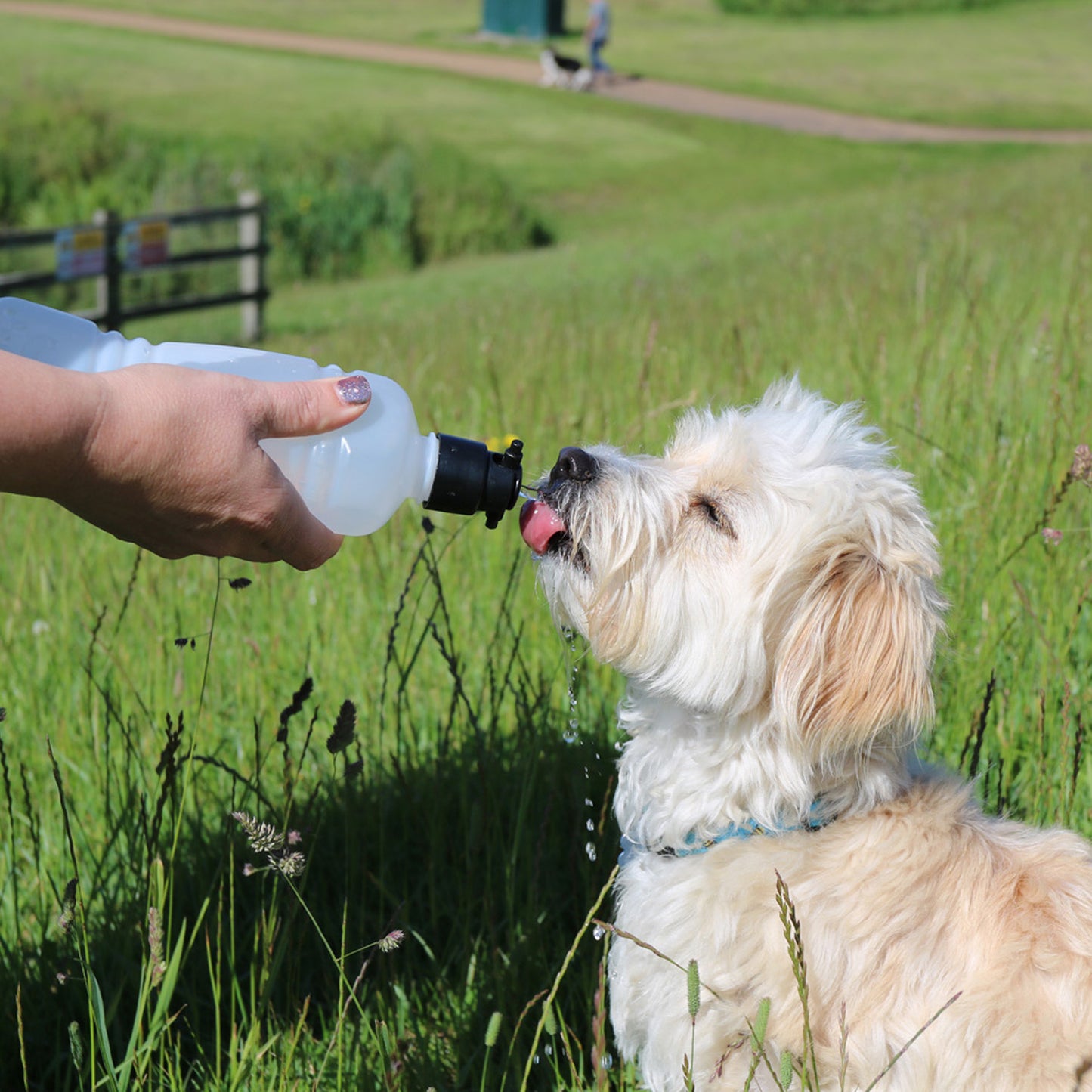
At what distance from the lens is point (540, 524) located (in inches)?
88.6

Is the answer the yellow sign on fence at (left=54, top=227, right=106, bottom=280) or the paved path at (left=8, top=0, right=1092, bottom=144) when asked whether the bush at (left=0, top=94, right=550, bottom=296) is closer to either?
the yellow sign on fence at (left=54, top=227, right=106, bottom=280)

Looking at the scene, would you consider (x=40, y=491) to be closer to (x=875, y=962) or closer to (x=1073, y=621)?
(x=875, y=962)

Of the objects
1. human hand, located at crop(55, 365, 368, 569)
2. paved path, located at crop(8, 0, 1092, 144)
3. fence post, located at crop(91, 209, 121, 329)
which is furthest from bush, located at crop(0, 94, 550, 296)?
human hand, located at crop(55, 365, 368, 569)

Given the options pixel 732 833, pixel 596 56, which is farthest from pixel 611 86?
pixel 732 833

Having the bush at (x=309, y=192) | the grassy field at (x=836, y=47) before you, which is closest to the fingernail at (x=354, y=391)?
the bush at (x=309, y=192)

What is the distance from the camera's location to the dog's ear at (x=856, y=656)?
1910 mm

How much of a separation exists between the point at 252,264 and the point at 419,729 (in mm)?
15401

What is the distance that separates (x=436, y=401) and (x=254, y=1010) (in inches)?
151

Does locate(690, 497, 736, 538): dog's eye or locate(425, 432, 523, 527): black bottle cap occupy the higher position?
locate(425, 432, 523, 527): black bottle cap

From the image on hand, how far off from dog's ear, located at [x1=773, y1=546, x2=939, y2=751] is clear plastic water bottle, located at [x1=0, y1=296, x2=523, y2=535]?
1.86ft

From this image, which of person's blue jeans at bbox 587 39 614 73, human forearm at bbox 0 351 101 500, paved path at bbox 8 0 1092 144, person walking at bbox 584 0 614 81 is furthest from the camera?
person's blue jeans at bbox 587 39 614 73

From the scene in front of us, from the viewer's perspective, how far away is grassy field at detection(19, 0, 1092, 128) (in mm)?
35594

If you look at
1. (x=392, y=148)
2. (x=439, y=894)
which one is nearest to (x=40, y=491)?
(x=439, y=894)

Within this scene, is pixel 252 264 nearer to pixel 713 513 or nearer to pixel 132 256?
pixel 132 256
